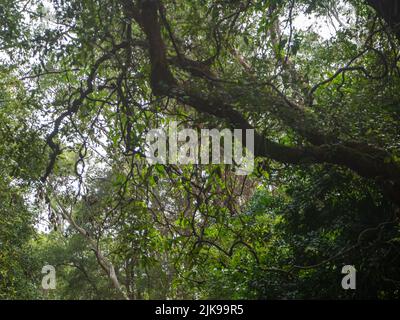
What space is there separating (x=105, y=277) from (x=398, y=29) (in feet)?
37.9

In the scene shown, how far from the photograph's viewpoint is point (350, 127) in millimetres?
4168

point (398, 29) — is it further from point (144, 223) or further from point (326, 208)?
point (144, 223)

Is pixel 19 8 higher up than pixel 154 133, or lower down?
higher up

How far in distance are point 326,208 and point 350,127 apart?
1593 millimetres

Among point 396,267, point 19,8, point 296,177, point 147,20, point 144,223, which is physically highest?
point 19,8

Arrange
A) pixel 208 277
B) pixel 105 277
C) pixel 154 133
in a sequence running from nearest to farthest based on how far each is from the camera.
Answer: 1. pixel 154 133
2. pixel 208 277
3. pixel 105 277

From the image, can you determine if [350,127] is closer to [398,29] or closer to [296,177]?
[398,29]

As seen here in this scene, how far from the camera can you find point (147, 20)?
4.00m

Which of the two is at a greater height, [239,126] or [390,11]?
[390,11]

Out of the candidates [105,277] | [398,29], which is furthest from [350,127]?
[105,277]
